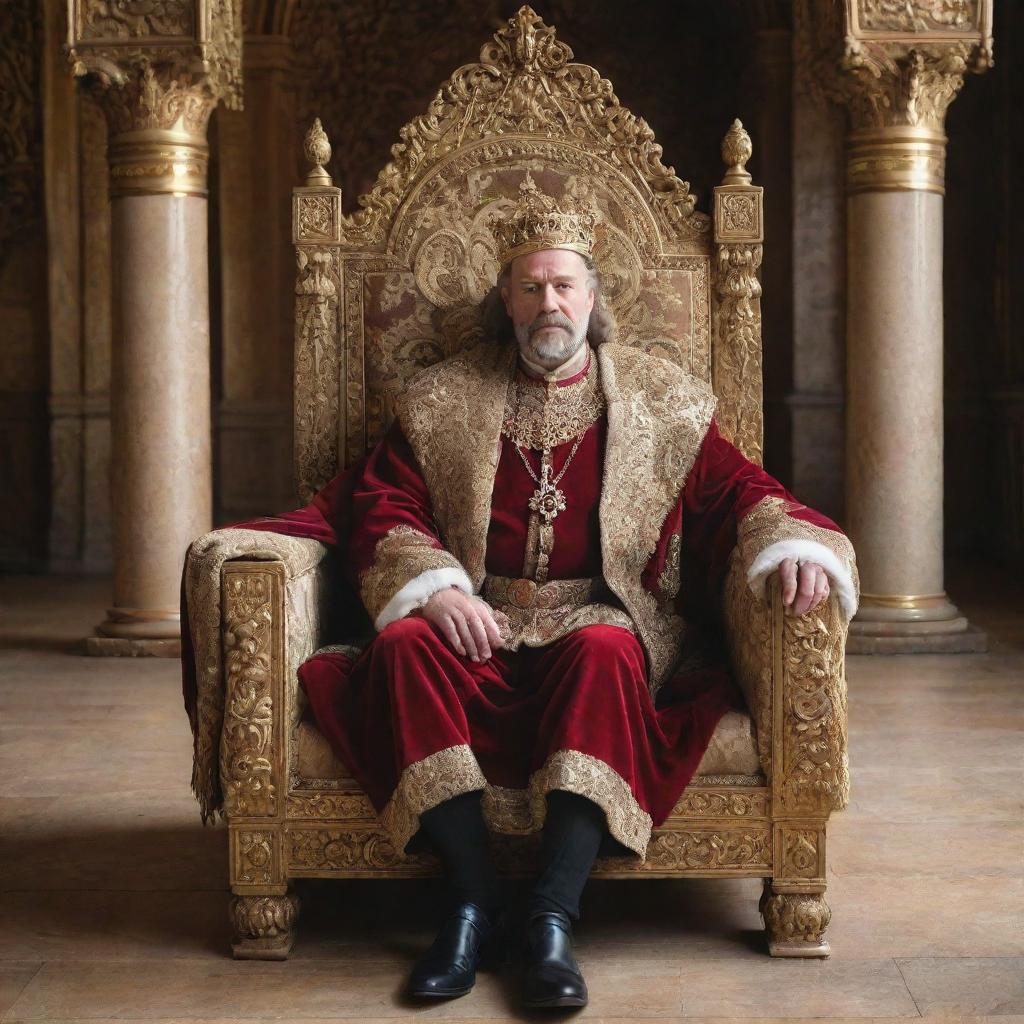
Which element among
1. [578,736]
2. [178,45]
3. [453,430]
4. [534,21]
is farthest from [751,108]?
[578,736]

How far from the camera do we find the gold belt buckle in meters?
3.35

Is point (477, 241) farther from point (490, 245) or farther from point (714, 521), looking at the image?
point (714, 521)

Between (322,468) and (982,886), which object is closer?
(982,886)

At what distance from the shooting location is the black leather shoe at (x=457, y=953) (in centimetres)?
276

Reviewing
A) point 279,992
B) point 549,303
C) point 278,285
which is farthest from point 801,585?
point 278,285

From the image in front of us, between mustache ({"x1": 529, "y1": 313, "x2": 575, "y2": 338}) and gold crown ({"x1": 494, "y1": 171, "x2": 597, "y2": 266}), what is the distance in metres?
0.14

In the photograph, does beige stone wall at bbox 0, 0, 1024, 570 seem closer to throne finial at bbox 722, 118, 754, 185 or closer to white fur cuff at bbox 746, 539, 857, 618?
throne finial at bbox 722, 118, 754, 185

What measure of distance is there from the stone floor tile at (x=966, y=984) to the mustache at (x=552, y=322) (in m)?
1.42

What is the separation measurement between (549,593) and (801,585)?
2.02 feet

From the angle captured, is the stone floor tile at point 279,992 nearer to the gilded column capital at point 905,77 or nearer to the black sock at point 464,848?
the black sock at point 464,848

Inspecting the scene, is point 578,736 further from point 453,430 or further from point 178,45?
point 178,45

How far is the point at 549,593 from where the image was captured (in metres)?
3.37

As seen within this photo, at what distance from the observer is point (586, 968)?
9.57 ft

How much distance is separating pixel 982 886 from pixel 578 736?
1.07 m
